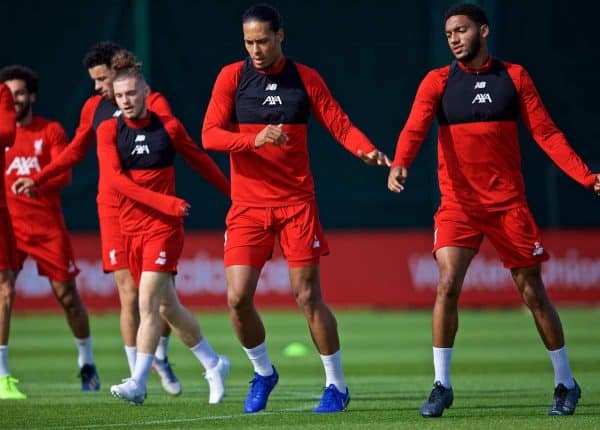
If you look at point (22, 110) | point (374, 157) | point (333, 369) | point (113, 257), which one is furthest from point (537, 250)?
point (22, 110)

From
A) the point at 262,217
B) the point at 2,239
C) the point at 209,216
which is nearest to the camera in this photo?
the point at 262,217

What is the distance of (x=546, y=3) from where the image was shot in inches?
925

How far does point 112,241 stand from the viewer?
37.2 feet

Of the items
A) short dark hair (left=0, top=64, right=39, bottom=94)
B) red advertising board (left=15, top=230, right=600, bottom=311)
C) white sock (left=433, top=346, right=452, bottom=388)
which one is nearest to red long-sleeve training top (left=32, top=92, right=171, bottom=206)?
short dark hair (left=0, top=64, right=39, bottom=94)

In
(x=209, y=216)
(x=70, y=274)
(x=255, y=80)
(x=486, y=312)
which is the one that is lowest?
(x=486, y=312)

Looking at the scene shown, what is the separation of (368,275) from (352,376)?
8492 millimetres

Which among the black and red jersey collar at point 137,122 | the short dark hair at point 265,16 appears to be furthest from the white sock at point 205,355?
the short dark hair at point 265,16

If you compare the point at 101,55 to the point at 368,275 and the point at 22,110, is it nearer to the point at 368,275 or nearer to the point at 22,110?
the point at 22,110

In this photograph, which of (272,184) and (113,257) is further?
(113,257)

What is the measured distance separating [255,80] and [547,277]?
12.8m

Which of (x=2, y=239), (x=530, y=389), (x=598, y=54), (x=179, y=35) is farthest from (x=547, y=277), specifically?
(x=2, y=239)

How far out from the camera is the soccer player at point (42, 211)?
40.2ft

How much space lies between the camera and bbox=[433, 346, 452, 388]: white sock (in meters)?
9.27

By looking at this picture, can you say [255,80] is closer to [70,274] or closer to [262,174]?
[262,174]
